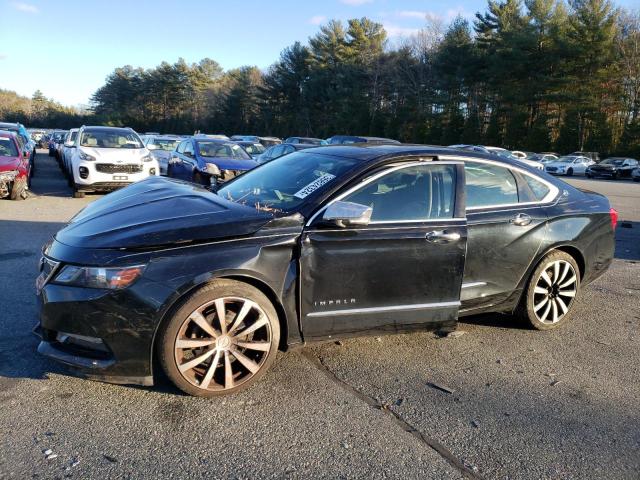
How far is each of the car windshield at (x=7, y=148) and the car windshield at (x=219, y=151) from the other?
427cm

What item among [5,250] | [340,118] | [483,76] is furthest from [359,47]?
[5,250]

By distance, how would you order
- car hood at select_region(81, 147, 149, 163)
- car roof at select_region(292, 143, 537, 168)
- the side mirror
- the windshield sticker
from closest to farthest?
the side mirror
the windshield sticker
car roof at select_region(292, 143, 537, 168)
car hood at select_region(81, 147, 149, 163)

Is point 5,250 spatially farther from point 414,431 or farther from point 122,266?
point 414,431

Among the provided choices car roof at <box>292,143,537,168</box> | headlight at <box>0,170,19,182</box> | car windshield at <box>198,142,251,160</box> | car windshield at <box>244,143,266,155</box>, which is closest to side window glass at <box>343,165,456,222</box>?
car roof at <box>292,143,537,168</box>

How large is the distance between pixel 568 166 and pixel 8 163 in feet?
117

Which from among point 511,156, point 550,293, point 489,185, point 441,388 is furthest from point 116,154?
point 441,388

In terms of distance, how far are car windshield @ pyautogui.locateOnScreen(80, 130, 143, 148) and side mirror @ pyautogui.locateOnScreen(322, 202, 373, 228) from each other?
1121cm

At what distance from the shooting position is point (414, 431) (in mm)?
3180

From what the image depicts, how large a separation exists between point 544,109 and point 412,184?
51142 mm

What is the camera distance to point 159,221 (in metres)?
3.50

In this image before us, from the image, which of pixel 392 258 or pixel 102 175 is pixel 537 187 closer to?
pixel 392 258

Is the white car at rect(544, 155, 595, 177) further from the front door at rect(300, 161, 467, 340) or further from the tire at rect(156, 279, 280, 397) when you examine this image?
the tire at rect(156, 279, 280, 397)

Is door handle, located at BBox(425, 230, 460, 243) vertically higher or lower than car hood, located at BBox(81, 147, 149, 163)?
lower

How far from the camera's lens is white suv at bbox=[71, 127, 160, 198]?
12.4 metres
